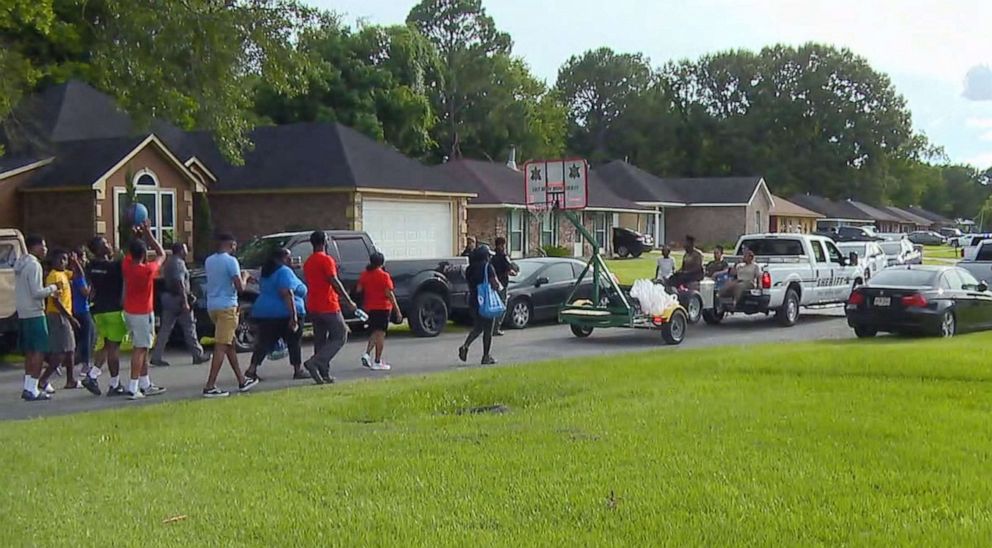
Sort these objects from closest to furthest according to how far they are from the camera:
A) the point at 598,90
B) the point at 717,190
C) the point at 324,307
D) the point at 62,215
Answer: the point at 324,307 < the point at 62,215 < the point at 717,190 < the point at 598,90

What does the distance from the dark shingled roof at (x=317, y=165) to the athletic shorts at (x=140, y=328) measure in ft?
63.3

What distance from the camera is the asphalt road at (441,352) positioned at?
483 inches

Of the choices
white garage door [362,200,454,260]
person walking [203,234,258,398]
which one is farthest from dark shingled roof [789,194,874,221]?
person walking [203,234,258,398]

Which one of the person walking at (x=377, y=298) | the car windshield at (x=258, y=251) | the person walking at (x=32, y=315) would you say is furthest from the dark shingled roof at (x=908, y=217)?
the person walking at (x=32, y=315)

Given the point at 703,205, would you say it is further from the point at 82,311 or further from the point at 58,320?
the point at 58,320

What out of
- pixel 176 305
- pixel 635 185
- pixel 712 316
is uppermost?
pixel 635 185

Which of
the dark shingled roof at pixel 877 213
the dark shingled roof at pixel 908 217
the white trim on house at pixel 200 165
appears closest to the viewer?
the white trim on house at pixel 200 165

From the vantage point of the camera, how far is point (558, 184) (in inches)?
732

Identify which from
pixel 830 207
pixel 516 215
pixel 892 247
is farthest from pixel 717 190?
pixel 892 247

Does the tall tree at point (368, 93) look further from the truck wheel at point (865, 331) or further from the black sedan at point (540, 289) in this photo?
the truck wheel at point (865, 331)

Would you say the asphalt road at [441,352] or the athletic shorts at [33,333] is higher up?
the athletic shorts at [33,333]

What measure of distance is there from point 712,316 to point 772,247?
2149 mm

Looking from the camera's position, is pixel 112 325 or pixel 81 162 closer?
pixel 112 325

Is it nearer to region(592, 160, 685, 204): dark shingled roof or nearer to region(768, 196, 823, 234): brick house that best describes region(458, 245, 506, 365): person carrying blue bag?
region(592, 160, 685, 204): dark shingled roof
